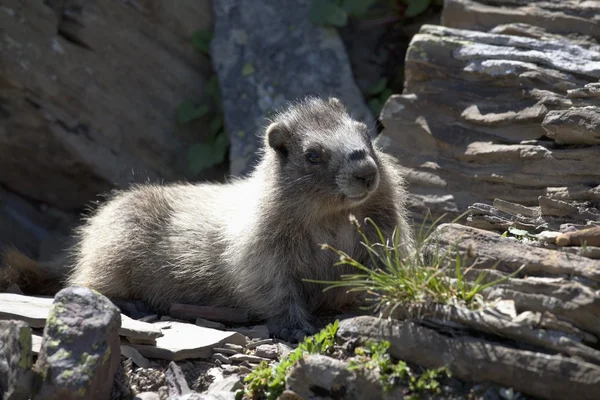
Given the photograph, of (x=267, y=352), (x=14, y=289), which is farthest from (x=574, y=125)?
(x=14, y=289)

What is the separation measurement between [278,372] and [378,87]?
19.3 ft

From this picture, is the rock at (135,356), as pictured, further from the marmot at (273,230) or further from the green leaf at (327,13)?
the green leaf at (327,13)

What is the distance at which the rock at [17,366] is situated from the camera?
15.6 ft

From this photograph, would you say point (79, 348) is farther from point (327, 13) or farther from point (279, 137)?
point (327, 13)

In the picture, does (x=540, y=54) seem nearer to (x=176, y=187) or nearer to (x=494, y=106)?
(x=494, y=106)

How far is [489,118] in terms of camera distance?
25.8ft

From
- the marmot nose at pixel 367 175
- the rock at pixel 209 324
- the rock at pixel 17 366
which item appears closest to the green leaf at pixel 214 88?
the rock at pixel 209 324

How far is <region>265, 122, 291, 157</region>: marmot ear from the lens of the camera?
278 inches

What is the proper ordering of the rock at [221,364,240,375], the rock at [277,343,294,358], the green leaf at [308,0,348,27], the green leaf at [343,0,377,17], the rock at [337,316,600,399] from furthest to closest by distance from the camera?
the green leaf at [308,0,348,27]
the green leaf at [343,0,377,17]
the rock at [277,343,294,358]
the rock at [221,364,240,375]
the rock at [337,316,600,399]

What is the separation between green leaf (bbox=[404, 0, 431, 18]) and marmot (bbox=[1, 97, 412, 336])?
3304mm

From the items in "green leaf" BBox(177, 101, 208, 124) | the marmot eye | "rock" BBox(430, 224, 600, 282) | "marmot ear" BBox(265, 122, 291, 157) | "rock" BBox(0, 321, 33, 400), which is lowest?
"rock" BBox(0, 321, 33, 400)

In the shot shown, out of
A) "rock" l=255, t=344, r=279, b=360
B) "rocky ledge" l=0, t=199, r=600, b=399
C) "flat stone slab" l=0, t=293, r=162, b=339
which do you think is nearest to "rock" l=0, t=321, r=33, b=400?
"rocky ledge" l=0, t=199, r=600, b=399

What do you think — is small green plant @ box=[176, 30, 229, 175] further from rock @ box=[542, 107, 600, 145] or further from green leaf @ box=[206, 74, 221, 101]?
rock @ box=[542, 107, 600, 145]

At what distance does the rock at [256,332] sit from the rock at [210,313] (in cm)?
31
